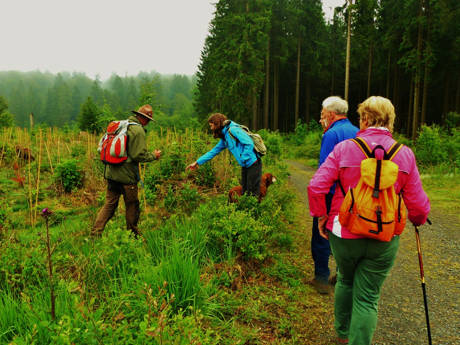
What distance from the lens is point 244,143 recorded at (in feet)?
14.6

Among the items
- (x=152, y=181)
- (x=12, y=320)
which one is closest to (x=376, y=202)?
(x=12, y=320)

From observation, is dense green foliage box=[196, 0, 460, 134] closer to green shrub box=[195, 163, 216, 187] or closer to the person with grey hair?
green shrub box=[195, 163, 216, 187]

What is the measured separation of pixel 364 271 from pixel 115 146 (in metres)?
3.51

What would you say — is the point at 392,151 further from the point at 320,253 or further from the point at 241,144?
the point at 241,144

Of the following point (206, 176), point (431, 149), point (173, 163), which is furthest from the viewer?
point (431, 149)

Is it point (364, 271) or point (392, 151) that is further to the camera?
point (364, 271)

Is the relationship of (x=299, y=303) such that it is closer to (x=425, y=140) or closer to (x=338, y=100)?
(x=338, y=100)

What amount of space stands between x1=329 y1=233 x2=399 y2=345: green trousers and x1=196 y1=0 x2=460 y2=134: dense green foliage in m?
19.7

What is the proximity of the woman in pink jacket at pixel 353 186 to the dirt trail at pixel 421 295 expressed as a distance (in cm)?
84

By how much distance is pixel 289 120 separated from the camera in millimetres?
41938

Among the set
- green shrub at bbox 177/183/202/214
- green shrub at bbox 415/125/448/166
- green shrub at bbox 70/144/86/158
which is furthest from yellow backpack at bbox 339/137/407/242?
green shrub at bbox 415/125/448/166

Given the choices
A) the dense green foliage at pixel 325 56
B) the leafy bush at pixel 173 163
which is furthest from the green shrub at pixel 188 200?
the dense green foliage at pixel 325 56

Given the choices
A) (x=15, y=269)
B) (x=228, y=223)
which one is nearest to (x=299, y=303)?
(x=228, y=223)

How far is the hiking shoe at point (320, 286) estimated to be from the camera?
368cm
